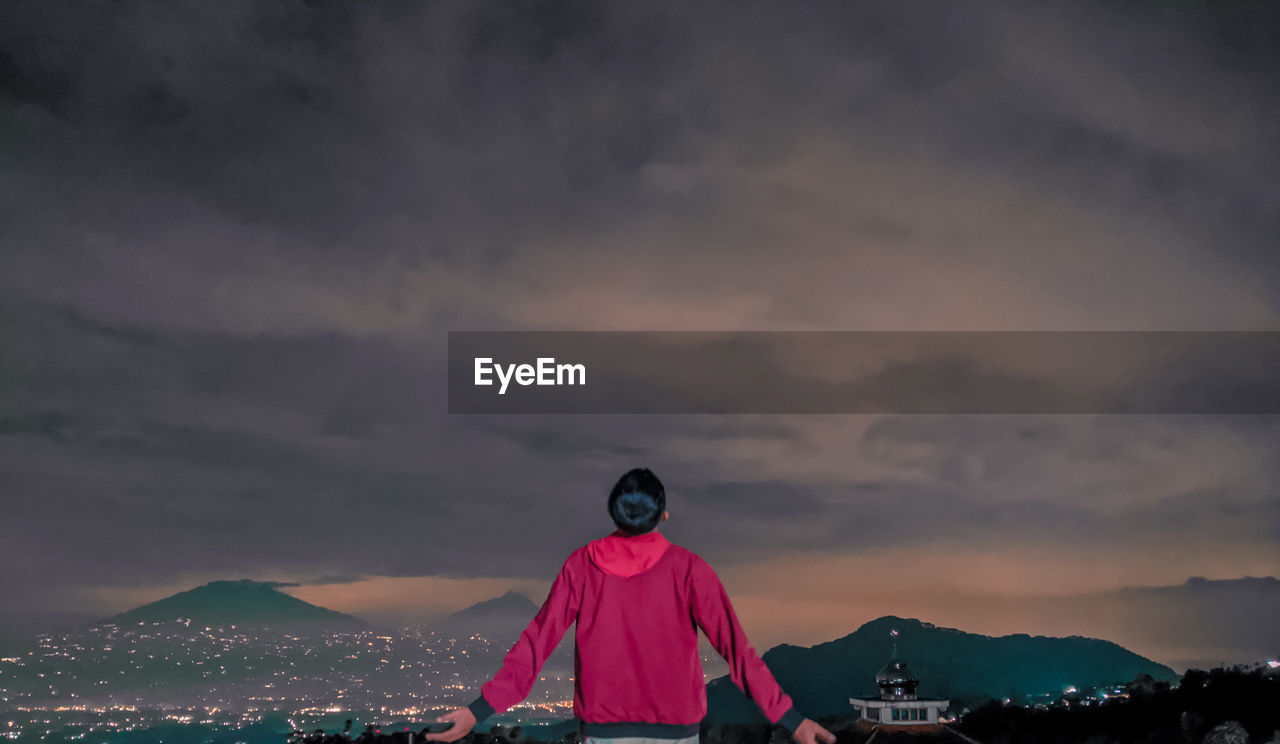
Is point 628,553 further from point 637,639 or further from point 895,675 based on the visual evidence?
point 895,675

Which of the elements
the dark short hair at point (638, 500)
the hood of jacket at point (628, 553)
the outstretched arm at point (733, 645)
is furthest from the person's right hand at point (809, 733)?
the dark short hair at point (638, 500)

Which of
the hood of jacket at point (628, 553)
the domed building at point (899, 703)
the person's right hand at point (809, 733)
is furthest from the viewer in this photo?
the domed building at point (899, 703)

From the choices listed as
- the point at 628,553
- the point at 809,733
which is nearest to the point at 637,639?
the point at 628,553

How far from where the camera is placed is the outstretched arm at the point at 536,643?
21.9ft

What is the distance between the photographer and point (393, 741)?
18734 millimetres

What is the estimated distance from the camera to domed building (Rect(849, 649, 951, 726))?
31.4m

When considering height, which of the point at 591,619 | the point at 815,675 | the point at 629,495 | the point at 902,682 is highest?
the point at 629,495

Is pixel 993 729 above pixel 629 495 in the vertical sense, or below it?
below

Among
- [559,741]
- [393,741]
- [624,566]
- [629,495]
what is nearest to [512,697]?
[624,566]

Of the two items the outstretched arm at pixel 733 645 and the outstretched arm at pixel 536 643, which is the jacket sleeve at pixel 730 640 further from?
the outstretched arm at pixel 536 643

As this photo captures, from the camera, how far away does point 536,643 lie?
683 cm

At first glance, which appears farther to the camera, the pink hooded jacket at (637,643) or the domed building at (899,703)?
the domed building at (899,703)

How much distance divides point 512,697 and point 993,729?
101 feet

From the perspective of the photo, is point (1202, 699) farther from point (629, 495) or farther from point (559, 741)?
point (629, 495)
